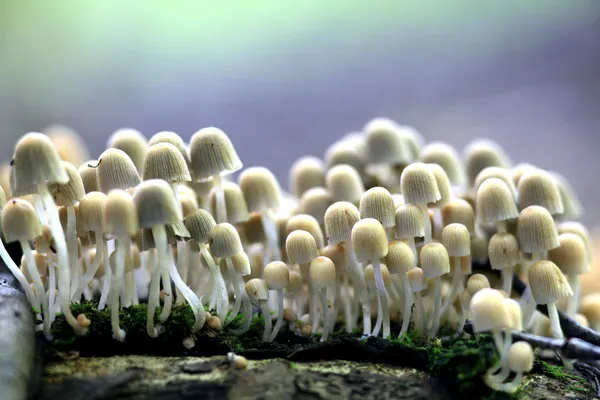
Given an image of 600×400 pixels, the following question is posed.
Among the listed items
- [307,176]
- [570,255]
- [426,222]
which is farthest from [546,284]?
[307,176]

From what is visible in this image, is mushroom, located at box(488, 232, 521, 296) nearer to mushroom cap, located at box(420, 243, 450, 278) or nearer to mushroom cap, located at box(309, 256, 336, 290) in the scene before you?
mushroom cap, located at box(420, 243, 450, 278)

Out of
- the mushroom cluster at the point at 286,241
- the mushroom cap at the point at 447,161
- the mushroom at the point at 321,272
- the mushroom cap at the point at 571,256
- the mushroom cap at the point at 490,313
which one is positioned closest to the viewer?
the mushroom cap at the point at 490,313

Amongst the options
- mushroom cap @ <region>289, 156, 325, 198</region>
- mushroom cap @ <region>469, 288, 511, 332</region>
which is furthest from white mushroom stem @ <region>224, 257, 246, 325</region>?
mushroom cap @ <region>469, 288, 511, 332</region>

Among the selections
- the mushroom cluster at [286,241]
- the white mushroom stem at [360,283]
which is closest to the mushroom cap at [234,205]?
the mushroom cluster at [286,241]

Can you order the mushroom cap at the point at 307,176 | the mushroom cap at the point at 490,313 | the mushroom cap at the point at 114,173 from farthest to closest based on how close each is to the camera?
the mushroom cap at the point at 307,176 < the mushroom cap at the point at 114,173 < the mushroom cap at the point at 490,313

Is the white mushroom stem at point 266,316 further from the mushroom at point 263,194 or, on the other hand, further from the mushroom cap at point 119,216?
the mushroom cap at point 119,216

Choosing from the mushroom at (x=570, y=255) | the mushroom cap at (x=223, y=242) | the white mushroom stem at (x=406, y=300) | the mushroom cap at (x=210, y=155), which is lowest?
the white mushroom stem at (x=406, y=300)

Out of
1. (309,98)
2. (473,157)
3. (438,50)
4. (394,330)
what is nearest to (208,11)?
(309,98)
